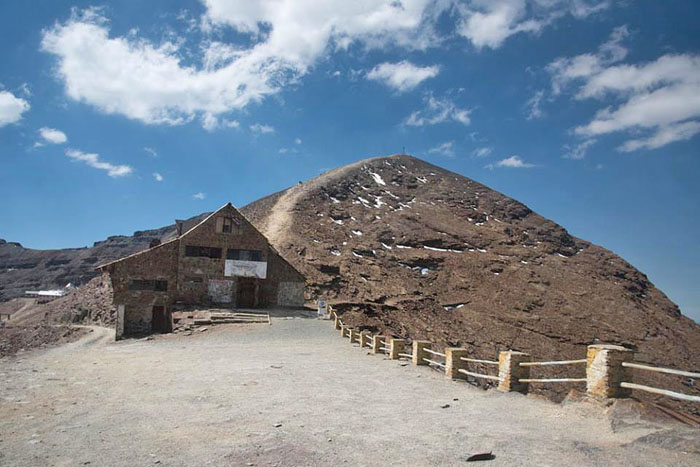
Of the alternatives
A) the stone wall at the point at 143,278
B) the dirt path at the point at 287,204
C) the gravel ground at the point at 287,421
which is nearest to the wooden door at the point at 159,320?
the stone wall at the point at 143,278

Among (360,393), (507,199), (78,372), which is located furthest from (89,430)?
(507,199)

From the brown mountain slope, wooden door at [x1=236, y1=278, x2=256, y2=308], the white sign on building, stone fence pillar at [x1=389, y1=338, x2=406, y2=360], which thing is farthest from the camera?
the brown mountain slope

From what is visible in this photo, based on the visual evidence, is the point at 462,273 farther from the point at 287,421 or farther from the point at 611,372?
the point at 287,421

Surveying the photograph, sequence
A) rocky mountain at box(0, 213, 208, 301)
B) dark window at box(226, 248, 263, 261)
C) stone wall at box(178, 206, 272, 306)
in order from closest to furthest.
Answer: stone wall at box(178, 206, 272, 306), dark window at box(226, 248, 263, 261), rocky mountain at box(0, 213, 208, 301)

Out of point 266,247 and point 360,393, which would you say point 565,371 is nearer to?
point 266,247

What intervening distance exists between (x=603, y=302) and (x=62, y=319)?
61196 mm

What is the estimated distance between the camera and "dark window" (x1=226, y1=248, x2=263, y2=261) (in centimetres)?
3797

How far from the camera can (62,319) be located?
4281cm

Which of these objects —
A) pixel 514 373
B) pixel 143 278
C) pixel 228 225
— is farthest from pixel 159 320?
pixel 514 373

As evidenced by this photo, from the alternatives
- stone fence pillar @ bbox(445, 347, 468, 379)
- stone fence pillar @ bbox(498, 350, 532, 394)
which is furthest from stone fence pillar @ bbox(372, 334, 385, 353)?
stone fence pillar @ bbox(498, 350, 532, 394)

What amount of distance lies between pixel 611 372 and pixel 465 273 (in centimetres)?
5633

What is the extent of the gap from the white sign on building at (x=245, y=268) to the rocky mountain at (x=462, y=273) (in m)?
8.18

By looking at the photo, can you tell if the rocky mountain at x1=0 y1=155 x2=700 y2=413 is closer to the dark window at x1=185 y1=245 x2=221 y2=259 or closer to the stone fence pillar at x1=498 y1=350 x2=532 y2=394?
the dark window at x1=185 y1=245 x2=221 y2=259

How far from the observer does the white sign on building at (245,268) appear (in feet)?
123
